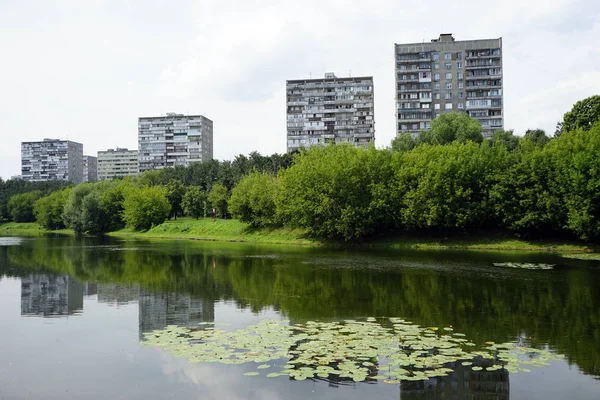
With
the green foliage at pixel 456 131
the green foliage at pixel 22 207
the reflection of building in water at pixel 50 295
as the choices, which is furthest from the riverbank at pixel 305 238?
the green foliage at pixel 22 207

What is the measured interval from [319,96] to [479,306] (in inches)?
4230

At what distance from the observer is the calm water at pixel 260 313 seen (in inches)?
466

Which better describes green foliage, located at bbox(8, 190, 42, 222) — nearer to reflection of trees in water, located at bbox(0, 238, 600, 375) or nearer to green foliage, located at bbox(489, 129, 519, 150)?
reflection of trees in water, located at bbox(0, 238, 600, 375)

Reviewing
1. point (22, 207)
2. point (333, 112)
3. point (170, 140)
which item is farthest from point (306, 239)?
point (170, 140)

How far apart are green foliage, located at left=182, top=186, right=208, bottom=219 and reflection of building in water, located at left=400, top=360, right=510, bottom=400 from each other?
280 ft

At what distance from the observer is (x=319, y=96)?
125 meters

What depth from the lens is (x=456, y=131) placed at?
3039 inches

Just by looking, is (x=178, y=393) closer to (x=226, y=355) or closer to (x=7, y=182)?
(x=226, y=355)

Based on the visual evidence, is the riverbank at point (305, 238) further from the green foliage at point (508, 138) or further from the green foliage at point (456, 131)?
the green foliage at point (508, 138)

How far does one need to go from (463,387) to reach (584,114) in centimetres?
6727

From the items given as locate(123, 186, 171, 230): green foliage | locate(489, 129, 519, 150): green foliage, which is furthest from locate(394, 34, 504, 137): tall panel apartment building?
locate(123, 186, 171, 230): green foliage

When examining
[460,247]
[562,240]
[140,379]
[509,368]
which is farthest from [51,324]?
[562,240]

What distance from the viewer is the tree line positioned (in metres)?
49.8

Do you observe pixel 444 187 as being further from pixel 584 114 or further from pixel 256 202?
pixel 256 202
